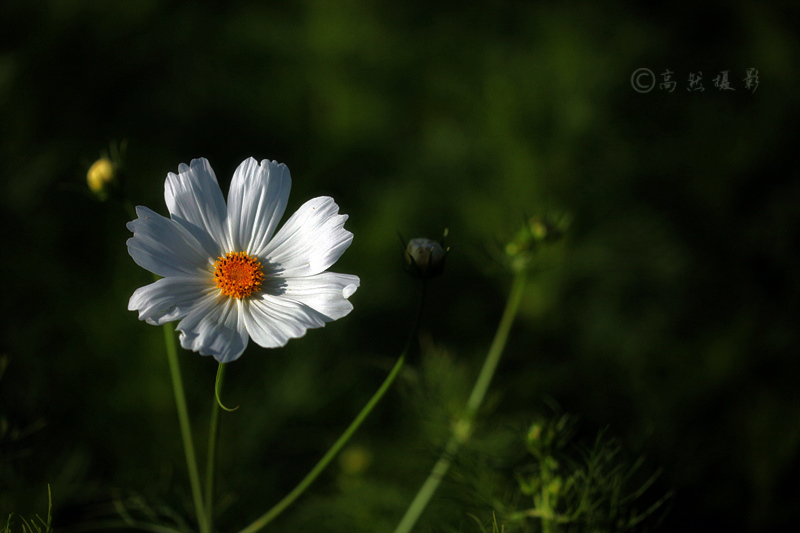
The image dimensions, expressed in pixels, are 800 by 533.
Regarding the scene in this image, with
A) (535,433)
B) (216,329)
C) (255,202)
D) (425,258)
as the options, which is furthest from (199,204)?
(535,433)

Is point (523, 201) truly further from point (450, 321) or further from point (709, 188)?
point (709, 188)

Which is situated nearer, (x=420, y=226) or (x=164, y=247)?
(x=164, y=247)

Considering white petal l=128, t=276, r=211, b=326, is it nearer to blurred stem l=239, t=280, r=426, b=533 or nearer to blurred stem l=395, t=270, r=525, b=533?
blurred stem l=239, t=280, r=426, b=533

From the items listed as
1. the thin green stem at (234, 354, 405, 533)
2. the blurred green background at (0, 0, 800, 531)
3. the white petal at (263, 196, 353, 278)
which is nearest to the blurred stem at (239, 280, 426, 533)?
the thin green stem at (234, 354, 405, 533)

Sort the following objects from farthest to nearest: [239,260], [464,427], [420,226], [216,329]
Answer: [420,226], [464,427], [239,260], [216,329]

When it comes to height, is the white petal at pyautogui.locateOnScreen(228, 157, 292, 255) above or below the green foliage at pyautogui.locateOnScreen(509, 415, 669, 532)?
above

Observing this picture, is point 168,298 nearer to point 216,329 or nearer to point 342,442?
point 216,329

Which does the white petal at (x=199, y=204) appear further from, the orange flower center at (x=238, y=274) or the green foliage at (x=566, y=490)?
the green foliage at (x=566, y=490)
